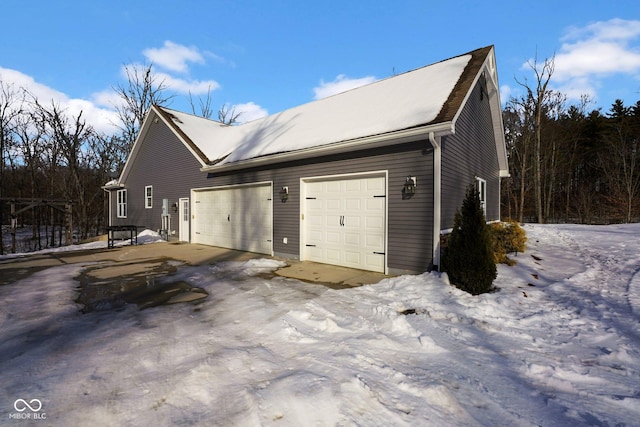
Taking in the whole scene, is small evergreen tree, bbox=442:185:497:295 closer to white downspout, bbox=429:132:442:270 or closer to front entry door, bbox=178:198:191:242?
white downspout, bbox=429:132:442:270

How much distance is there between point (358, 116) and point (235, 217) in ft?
18.7

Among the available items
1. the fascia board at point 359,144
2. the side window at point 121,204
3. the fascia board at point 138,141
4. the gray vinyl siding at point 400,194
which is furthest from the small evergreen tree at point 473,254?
the side window at point 121,204

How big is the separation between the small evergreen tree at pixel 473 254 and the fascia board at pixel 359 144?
1490mm

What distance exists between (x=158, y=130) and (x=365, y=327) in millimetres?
14926

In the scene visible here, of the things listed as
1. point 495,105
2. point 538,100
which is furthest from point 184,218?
point 538,100

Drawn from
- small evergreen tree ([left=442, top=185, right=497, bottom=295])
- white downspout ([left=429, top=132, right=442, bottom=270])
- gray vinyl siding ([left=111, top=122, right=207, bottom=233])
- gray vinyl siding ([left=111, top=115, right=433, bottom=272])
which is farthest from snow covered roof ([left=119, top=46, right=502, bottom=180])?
small evergreen tree ([left=442, top=185, right=497, bottom=295])

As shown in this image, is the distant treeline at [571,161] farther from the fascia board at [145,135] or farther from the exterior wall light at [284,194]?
the fascia board at [145,135]

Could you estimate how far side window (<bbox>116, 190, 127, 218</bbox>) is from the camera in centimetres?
1678

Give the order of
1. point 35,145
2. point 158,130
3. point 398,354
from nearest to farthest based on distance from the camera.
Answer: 1. point 398,354
2. point 158,130
3. point 35,145

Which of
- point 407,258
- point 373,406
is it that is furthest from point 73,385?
point 407,258

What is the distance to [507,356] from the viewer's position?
10.3 ft

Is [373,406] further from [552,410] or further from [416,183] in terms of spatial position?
[416,183]

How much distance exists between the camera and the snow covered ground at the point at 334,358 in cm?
224

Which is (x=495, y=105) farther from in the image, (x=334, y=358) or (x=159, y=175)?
(x=159, y=175)
